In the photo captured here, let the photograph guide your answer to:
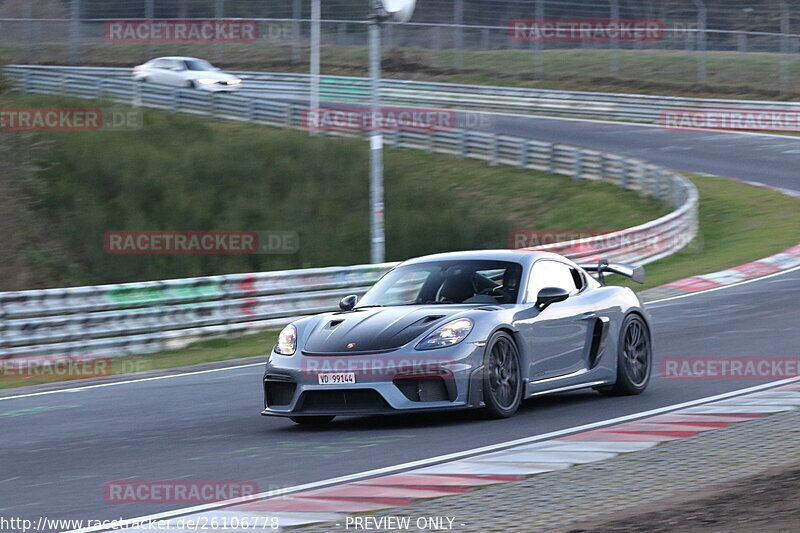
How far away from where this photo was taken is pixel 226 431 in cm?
931

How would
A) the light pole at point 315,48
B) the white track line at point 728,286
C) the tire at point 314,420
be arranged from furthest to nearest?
the light pole at point 315,48 < the white track line at point 728,286 < the tire at point 314,420

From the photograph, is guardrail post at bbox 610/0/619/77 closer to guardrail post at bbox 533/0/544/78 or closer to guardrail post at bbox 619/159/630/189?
guardrail post at bbox 533/0/544/78

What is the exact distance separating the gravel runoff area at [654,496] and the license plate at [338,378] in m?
1.99

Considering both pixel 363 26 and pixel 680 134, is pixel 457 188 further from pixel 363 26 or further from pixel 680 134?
pixel 363 26

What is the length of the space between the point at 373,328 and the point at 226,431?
4.43 ft

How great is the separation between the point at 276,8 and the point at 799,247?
30243 mm

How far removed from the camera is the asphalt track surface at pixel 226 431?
7.45m

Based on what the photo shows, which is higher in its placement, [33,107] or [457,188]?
[33,107]

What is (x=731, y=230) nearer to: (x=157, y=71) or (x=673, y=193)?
(x=673, y=193)

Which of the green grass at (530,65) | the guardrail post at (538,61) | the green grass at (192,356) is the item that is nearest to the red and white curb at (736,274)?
the green grass at (192,356)

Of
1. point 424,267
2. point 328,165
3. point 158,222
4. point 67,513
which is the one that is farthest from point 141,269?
point 67,513

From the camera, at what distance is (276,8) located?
49.4 meters

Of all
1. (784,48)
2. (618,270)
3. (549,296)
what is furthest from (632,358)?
(784,48)

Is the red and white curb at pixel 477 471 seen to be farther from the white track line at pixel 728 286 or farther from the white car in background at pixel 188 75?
the white car in background at pixel 188 75
